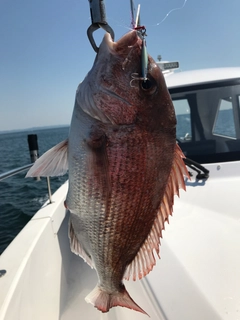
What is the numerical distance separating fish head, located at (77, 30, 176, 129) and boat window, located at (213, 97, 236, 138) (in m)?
2.34

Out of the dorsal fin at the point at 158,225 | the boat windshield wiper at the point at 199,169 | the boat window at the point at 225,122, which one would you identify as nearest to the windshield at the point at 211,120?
the boat window at the point at 225,122

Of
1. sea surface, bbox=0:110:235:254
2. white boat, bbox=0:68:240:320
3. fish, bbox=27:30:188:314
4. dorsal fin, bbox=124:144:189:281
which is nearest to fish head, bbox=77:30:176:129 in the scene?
fish, bbox=27:30:188:314

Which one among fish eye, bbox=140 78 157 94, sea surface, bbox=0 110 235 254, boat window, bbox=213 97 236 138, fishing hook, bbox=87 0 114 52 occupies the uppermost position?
fishing hook, bbox=87 0 114 52

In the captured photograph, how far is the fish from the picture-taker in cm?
106

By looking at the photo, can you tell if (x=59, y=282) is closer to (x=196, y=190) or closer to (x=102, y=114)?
(x=196, y=190)

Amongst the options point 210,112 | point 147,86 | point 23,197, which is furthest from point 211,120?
point 23,197

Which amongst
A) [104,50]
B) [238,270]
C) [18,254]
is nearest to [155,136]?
[104,50]

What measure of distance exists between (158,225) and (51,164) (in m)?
0.54

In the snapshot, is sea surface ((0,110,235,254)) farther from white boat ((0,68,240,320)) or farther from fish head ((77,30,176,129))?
fish head ((77,30,176,129))

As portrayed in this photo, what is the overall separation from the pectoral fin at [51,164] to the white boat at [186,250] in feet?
2.39

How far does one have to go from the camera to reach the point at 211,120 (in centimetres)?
325

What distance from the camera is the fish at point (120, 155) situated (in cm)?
106

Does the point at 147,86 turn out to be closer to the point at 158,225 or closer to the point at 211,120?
the point at 158,225

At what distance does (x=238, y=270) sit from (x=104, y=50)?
1.52m
